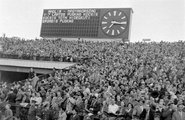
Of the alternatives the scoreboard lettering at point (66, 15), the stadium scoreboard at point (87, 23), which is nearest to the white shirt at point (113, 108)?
the stadium scoreboard at point (87, 23)

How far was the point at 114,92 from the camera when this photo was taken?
14945 mm

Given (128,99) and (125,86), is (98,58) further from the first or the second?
(128,99)

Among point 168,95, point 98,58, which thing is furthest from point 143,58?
point 168,95

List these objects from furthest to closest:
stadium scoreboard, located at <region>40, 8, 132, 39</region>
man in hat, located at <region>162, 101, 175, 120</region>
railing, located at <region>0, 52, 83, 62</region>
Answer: stadium scoreboard, located at <region>40, 8, 132, 39</region> < railing, located at <region>0, 52, 83, 62</region> < man in hat, located at <region>162, 101, 175, 120</region>

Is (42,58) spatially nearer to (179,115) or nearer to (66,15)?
(66,15)

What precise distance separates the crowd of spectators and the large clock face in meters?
9.42

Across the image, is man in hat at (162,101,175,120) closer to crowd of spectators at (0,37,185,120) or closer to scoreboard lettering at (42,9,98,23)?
crowd of spectators at (0,37,185,120)

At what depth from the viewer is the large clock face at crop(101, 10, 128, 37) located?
128 ft

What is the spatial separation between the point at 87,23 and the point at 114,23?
3400mm

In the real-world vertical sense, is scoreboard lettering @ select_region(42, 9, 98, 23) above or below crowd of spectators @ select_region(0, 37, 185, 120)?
above

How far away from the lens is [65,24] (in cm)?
4212

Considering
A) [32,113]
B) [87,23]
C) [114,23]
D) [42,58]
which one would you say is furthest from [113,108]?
[87,23]

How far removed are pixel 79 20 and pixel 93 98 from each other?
91.3 feet

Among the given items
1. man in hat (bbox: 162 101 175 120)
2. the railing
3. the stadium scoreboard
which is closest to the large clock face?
the stadium scoreboard
